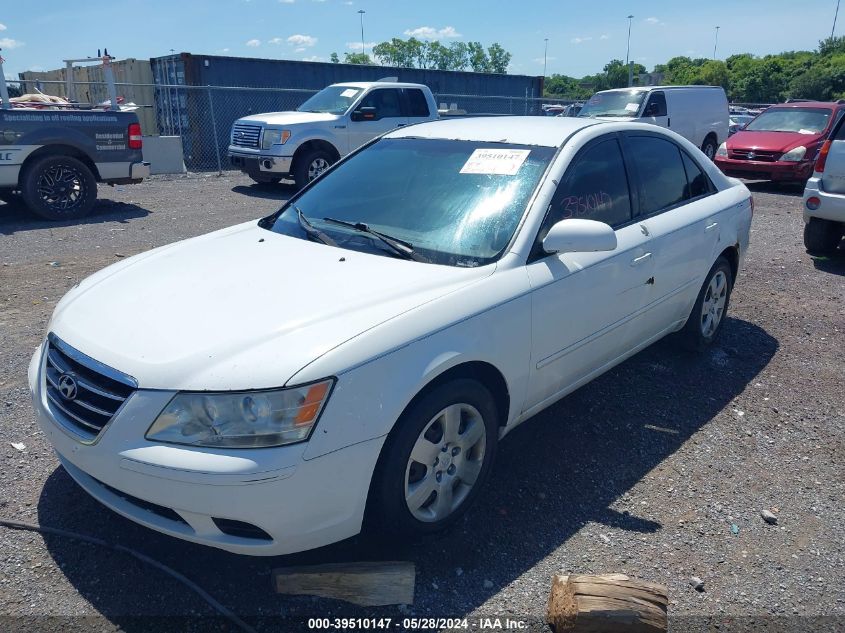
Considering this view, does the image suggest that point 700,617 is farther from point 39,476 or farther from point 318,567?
point 39,476

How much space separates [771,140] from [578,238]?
13.0 meters

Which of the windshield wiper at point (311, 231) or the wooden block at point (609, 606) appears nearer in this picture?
the wooden block at point (609, 606)

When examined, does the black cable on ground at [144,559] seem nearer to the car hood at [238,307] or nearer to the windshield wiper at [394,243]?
the car hood at [238,307]

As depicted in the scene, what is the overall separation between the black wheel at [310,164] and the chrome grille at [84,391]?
10.2 metres

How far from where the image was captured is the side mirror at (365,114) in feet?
42.8

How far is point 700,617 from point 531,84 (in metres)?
25.0

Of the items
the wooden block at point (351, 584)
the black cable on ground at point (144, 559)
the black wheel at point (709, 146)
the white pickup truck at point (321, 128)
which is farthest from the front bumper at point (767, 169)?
the black cable on ground at point (144, 559)

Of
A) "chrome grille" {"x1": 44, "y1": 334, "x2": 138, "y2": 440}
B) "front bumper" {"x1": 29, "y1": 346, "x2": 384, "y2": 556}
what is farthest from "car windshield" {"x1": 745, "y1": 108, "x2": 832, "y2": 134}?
"chrome grille" {"x1": 44, "y1": 334, "x2": 138, "y2": 440}

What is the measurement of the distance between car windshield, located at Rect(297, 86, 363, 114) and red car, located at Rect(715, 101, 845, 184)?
773 centimetres

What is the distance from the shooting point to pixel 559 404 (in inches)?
173

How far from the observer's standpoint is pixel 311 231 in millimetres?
3730

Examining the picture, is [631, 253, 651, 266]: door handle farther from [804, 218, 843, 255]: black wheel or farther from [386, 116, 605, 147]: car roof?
[804, 218, 843, 255]: black wheel

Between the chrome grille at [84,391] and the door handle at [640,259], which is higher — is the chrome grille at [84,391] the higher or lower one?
the lower one

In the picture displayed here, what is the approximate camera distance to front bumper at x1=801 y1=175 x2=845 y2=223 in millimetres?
7566
